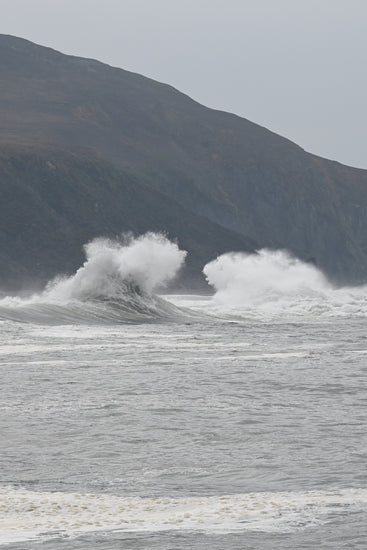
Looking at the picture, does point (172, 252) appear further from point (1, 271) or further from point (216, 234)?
point (216, 234)

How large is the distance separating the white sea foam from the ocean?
0.7 inches

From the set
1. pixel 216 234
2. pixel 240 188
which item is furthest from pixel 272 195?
pixel 216 234

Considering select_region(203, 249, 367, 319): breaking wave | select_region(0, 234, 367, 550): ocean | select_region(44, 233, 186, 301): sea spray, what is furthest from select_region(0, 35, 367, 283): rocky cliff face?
select_region(0, 234, 367, 550): ocean

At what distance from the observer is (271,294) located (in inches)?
2463

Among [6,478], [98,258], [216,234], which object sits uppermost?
[216,234]

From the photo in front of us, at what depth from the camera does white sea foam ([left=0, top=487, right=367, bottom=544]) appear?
28.7 ft

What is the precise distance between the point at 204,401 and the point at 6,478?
21.2 ft

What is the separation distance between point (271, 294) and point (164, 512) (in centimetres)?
5348

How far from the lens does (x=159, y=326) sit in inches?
1604

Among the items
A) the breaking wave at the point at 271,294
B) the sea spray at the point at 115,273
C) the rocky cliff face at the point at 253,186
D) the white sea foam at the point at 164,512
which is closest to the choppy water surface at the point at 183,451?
the white sea foam at the point at 164,512

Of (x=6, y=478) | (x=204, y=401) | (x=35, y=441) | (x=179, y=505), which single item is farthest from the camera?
(x=204, y=401)

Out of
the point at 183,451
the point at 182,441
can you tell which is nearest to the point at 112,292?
the point at 182,441

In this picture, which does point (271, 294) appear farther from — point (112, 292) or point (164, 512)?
point (164, 512)

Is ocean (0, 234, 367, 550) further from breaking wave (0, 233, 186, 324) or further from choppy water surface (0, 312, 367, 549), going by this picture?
breaking wave (0, 233, 186, 324)
